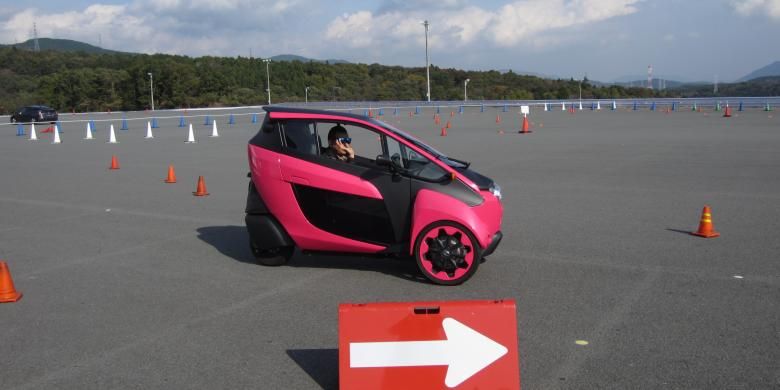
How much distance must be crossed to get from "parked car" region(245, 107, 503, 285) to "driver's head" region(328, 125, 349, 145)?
0.20 feet

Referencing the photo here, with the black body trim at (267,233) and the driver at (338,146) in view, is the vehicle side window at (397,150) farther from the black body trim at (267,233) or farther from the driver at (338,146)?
the black body trim at (267,233)

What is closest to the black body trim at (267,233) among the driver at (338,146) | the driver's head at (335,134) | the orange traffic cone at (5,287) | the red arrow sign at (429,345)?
the driver at (338,146)

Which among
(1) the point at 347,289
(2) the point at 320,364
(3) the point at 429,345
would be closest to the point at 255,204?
(1) the point at 347,289

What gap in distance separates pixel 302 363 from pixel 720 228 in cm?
662

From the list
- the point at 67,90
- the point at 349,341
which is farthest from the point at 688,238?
the point at 67,90

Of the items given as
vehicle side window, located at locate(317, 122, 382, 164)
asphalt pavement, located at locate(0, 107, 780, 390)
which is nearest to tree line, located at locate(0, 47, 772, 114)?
vehicle side window, located at locate(317, 122, 382, 164)

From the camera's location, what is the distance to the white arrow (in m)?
4.13

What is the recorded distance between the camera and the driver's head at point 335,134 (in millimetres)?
7371

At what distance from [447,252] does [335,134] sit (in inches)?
67.2

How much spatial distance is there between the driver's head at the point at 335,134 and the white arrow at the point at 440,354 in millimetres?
3548

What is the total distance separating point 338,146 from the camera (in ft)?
24.1

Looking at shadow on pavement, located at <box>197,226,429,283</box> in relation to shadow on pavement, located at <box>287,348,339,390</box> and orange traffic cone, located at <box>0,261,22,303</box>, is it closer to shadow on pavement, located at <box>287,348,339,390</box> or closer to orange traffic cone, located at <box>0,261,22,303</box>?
shadow on pavement, located at <box>287,348,339,390</box>

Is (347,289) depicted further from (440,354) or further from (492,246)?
(440,354)

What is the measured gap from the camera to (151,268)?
7734 mm
